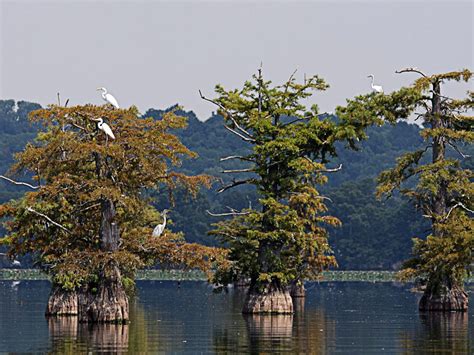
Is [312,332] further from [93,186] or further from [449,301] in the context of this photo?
[449,301]

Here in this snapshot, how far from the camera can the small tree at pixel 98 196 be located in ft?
157

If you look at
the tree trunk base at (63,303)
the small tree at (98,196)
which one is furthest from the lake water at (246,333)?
the small tree at (98,196)

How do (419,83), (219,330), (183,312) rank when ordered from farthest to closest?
(183,312) < (419,83) < (219,330)

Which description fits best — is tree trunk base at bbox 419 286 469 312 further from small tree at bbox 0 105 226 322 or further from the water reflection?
the water reflection

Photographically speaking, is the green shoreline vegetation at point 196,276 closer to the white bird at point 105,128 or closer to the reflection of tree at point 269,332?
the reflection of tree at point 269,332

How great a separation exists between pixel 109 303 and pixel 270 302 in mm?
10089

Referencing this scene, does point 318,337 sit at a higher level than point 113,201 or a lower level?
lower

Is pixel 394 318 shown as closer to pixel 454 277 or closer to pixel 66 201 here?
pixel 454 277

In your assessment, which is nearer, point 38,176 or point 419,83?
point 38,176

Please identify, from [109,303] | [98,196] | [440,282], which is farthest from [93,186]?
[440,282]

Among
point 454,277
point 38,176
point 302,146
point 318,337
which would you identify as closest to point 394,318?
point 454,277

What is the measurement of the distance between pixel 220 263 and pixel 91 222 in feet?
17.5

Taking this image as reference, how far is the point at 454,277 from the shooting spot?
58.4 metres

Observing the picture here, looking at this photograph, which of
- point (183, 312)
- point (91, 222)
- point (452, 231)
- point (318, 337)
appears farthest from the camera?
point (183, 312)
